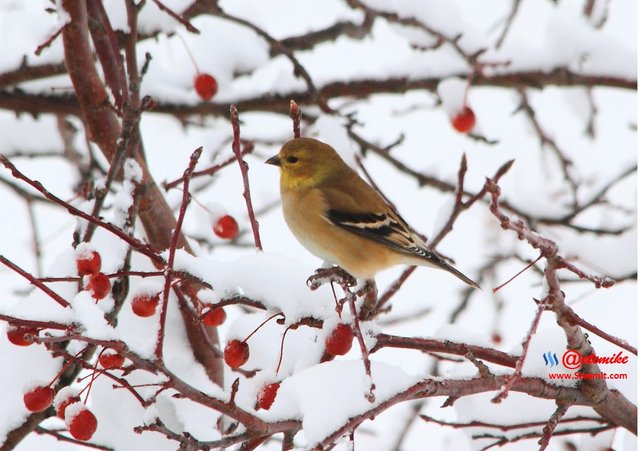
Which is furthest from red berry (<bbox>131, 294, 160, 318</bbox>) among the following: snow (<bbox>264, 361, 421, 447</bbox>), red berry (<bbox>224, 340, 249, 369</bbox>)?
snow (<bbox>264, 361, 421, 447</bbox>)

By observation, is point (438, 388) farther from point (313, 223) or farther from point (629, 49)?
point (629, 49)

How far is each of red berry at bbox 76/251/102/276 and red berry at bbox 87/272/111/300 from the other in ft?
→ 0.11

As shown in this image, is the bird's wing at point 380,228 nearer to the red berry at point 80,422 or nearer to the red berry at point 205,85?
the red berry at point 205,85

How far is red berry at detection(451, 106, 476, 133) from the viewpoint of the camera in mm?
4402

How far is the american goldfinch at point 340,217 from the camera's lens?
367 centimetres

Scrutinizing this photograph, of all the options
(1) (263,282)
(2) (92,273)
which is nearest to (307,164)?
(1) (263,282)

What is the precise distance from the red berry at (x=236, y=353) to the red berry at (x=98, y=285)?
0.41 meters

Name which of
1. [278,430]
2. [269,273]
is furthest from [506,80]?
[278,430]

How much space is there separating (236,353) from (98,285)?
0.45 metres

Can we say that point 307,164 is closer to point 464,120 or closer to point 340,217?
point 340,217

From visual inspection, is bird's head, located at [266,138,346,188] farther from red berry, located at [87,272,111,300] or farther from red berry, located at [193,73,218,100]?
red berry, located at [87,272,111,300]

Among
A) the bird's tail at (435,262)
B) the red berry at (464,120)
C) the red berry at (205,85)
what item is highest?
the red berry at (464,120)

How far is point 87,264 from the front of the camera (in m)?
2.09

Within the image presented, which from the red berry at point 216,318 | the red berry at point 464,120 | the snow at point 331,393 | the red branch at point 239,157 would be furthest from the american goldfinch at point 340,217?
the snow at point 331,393
